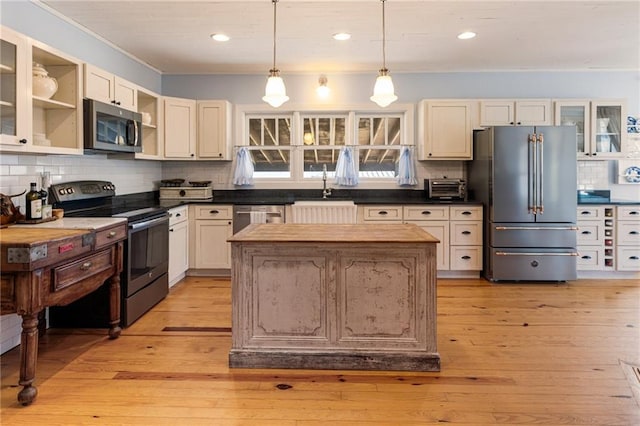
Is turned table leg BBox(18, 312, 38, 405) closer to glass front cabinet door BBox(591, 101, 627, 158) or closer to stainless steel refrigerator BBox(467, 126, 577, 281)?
stainless steel refrigerator BBox(467, 126, 577, 281)

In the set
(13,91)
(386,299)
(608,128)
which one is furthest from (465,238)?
(13,91)

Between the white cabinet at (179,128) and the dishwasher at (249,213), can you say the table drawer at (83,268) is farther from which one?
the white cabinet at (179,128)

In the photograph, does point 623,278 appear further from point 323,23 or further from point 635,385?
point 323,23

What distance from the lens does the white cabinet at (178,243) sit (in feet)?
14.2

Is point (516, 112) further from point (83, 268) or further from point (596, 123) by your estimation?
point (83, 268)

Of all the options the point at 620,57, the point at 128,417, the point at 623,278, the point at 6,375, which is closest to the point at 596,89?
the point at 620,57

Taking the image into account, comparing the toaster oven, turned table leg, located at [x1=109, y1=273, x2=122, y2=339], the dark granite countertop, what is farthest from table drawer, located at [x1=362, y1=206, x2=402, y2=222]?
turned table leg, located at [x1=109, y1=273, x2=122, y2=339]

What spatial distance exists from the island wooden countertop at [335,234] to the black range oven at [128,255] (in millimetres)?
1129

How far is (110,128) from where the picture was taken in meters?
3.48

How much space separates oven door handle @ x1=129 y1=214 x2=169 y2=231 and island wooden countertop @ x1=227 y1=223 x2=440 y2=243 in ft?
3.39

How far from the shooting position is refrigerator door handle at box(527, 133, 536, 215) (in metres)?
4.56

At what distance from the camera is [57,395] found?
2.28m

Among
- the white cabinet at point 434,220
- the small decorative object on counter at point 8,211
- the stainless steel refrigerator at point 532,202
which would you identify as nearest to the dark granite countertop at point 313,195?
the white cabinet at point 434,220

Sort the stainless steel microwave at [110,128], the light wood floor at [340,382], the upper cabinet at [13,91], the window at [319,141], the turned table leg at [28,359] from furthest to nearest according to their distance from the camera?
the window at [319,141] < the stainless steel microwave at [110,128] < the upper cabinet at [13,91] < the turned table leg at [28,359] < the light wood floor at [340,382]
